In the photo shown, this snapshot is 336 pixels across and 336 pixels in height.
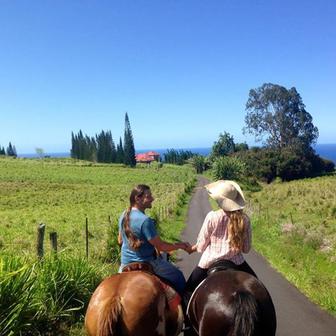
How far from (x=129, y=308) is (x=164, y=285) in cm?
81

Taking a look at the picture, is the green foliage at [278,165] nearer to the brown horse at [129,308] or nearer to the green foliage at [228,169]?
the green foliage at [228,169]

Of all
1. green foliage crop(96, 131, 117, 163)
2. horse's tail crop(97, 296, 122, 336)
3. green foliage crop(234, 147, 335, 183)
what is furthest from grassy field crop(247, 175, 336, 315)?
green foliage crop(96, 131, 117, 163)

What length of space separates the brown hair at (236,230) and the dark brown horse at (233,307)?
50cm

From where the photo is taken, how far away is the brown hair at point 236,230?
5496 millimetres

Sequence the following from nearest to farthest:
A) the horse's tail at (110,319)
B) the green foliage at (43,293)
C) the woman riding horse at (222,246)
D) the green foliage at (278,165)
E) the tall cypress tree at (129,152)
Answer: the horse's tail at (110,319) → the woman riding horse at (222,246) → the green foliage at (43,293) → the green foliage at (278,165) → the tall cypress tree at (129,152)

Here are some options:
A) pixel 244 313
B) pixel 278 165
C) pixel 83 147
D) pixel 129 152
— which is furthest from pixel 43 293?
pixel 83 147

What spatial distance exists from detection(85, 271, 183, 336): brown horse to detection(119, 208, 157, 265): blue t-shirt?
567 mm

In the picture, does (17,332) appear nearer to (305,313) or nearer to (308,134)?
(305,313)

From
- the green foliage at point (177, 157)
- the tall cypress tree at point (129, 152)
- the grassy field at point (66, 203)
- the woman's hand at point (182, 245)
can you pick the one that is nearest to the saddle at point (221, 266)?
the woman's hand at point (182, 245)

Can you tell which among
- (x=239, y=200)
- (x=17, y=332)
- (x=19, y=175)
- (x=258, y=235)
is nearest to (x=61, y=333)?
(x=17, y=332)

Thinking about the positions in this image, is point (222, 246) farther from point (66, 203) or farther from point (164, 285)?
point (66, 203)

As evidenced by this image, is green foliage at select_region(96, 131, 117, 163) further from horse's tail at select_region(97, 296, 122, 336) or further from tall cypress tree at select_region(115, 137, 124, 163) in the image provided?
horse's tail at select_region(97, 296, 122, 336)

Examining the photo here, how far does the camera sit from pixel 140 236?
5.64 meters

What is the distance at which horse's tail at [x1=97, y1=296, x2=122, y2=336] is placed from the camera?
4.51 meters
